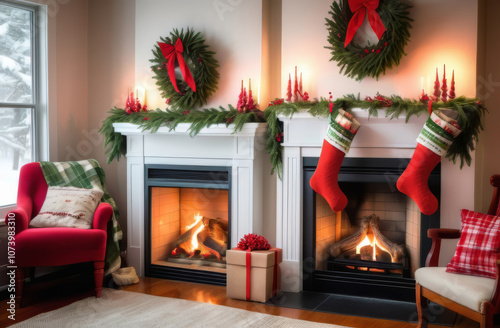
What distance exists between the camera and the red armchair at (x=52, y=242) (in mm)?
3736

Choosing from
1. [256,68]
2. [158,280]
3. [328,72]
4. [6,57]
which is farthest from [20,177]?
[328,72]

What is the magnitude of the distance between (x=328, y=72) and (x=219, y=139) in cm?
98

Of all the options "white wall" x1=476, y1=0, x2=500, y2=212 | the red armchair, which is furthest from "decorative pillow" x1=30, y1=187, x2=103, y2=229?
"white wall" x1=476, y1=0, x2=500, y2=212

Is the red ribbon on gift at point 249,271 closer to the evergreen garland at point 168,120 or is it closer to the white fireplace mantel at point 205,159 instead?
the white fireplace mantel at point 205,159

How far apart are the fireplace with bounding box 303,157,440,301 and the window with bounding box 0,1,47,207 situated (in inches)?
90.0

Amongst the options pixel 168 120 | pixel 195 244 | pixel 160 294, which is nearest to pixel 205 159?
pixel 168 120

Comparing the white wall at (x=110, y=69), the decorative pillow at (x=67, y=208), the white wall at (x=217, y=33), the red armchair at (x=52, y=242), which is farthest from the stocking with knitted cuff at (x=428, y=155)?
the white wall at (x=110, y=69)

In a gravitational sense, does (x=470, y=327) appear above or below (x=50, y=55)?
below

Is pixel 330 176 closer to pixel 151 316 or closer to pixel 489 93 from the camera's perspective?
pixel 489 93

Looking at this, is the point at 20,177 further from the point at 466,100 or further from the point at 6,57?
the point at 466,100

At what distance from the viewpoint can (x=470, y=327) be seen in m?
3.38

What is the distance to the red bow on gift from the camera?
372 cm

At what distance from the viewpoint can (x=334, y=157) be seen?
377 cm

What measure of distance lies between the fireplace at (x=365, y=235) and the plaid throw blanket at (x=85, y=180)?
149 cm
